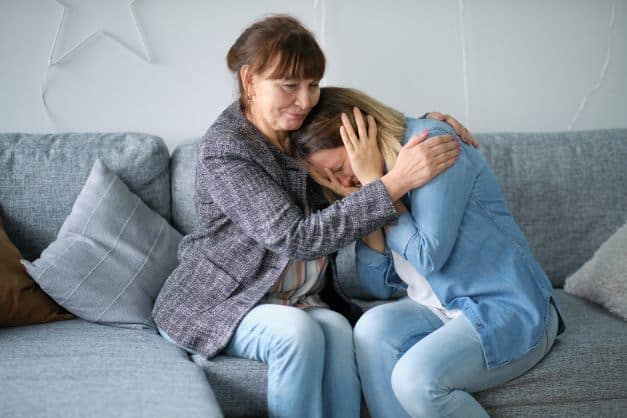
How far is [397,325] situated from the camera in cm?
172

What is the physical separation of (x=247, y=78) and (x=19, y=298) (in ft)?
2.59

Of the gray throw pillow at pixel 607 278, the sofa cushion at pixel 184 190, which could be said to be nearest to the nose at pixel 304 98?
the sofa cushion at pixel 184 190

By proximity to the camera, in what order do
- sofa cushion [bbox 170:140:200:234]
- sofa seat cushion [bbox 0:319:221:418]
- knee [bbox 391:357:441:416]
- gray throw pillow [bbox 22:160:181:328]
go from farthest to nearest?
1. sofa cushion [bbox 170:140:200:234]
2. gray throw pillow [bbox 22:160:181:328]
3. knee [bbox 391:357:441:416]
4. sofa seat cushion [bbox 0:319:221:418]

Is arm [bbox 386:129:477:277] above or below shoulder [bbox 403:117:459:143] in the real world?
below

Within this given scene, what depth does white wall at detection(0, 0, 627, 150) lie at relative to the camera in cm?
239

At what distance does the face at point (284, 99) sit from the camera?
69.6 inches

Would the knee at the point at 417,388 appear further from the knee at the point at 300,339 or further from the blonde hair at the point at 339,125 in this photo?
the blonde hair at the point at 339,125

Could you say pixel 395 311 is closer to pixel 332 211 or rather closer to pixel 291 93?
pixel 332 211

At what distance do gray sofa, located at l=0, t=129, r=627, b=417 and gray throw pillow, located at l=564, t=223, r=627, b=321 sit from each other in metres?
0.04

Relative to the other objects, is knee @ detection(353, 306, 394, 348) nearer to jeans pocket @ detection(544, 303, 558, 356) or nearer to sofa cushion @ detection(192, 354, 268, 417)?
sofa cushion @ detection(192, 354, 268, 417)

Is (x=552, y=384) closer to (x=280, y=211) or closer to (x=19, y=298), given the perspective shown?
(x=280, y=211)

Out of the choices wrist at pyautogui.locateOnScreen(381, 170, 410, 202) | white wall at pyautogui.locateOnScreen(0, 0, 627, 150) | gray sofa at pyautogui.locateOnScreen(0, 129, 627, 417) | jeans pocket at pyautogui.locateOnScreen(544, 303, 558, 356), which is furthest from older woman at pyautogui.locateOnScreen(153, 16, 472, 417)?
white wall at pyautogui.locateOnScreen(0, 0, 627, 150)

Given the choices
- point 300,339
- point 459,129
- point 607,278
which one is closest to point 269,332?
point 300,339

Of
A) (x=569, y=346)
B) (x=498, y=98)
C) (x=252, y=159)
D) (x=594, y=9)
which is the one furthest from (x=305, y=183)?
(x=594, y=9)
